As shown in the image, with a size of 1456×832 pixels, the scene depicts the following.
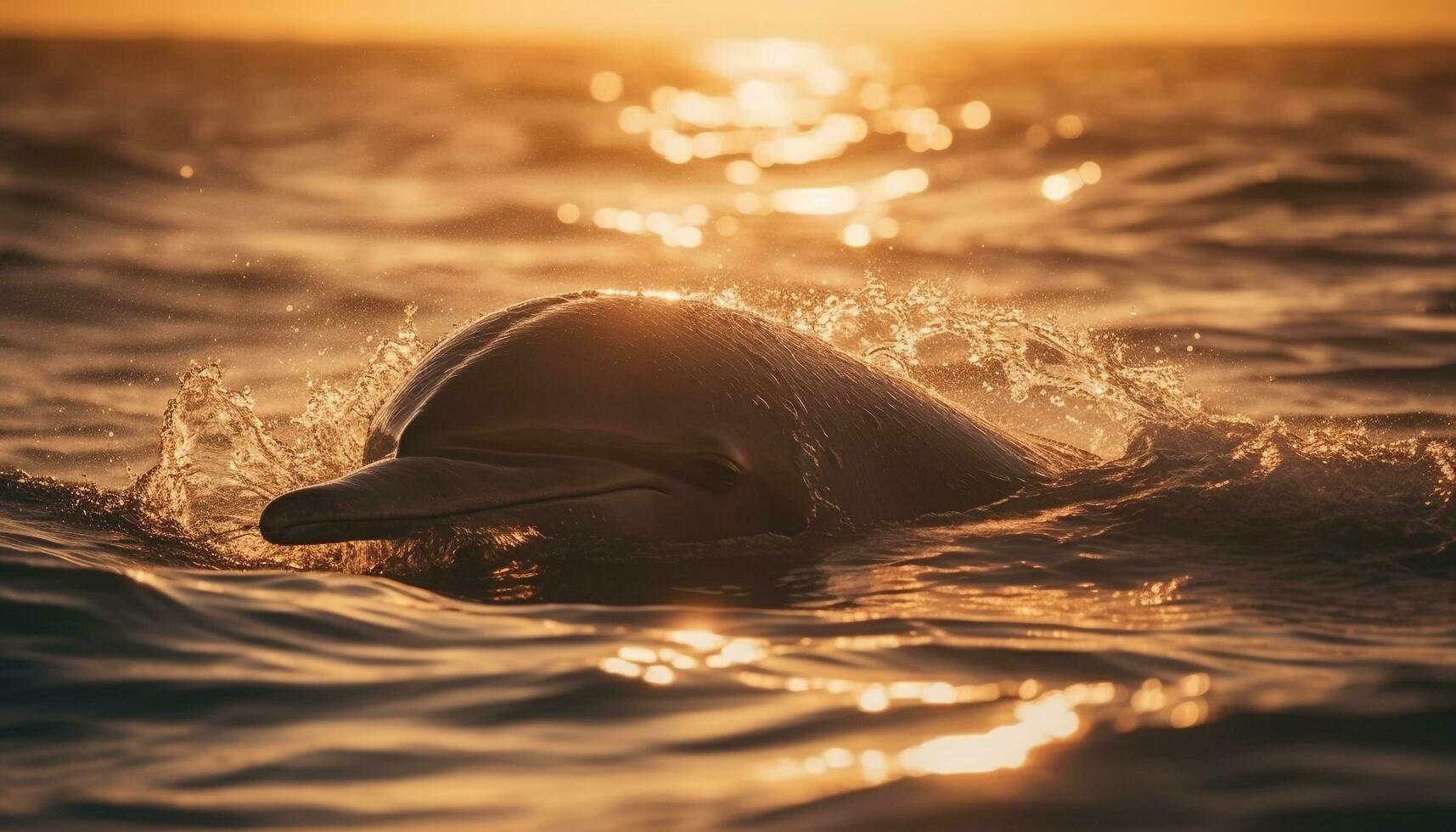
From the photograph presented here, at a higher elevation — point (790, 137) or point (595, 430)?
point (790, 137)

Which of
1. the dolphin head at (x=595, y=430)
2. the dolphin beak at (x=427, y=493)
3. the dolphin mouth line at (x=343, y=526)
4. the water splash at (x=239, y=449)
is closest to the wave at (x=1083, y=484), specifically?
the water splash at (x=239, y=449)

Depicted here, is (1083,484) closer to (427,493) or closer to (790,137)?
(427,493)

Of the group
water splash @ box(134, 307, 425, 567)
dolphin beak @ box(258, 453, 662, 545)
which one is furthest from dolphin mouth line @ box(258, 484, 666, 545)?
water splash @ box(134, 307, 425, 567)

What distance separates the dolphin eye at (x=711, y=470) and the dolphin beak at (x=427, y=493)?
0.68 feet

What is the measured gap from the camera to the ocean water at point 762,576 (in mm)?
4629

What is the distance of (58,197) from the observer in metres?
22.1

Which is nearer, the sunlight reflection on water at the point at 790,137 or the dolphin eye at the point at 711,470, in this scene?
the dolphin eye at the point at 711,470

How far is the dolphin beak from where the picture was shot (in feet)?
18.5

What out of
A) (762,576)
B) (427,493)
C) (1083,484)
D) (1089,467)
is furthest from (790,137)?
(427,493)

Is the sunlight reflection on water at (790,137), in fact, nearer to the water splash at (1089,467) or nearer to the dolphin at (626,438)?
the water splash at (1089,467)

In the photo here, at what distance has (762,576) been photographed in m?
6.47

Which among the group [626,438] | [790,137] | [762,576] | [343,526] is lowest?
[762,576]

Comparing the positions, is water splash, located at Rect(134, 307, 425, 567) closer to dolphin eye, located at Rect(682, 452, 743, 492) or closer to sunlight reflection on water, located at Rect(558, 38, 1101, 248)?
dolphin eye, located at Rect(682, 452, 743, 492)

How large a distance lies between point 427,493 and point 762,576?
134 cm
